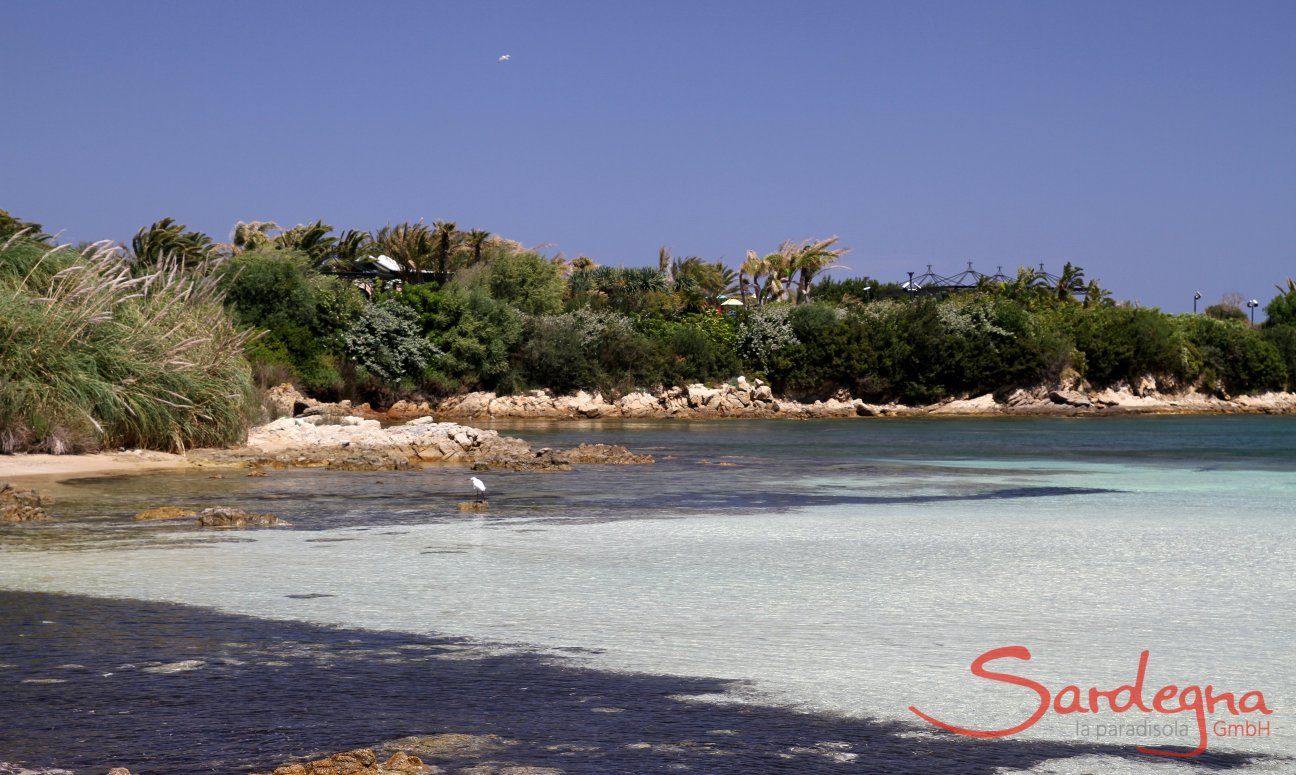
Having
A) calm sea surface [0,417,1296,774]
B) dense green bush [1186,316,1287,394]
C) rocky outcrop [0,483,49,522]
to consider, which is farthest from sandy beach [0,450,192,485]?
dense green bush [1186,316,1287,394]

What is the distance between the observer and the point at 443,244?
74.4 m

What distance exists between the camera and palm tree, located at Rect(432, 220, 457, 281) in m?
74.4

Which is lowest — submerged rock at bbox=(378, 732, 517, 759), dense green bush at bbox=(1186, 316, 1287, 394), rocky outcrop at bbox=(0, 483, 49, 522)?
submerged rock at bbox=(378, 732, 517, 759)

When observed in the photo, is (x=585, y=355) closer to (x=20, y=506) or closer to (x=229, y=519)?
(x=20, y=506)

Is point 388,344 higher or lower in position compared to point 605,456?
higher

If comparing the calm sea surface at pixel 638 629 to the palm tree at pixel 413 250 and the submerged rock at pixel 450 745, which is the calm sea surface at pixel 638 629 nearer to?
the submerged rock at pixel 450 745

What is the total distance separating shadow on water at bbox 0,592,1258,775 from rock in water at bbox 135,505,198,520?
718cm

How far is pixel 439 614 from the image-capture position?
9633mm

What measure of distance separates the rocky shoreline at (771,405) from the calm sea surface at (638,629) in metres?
44.4

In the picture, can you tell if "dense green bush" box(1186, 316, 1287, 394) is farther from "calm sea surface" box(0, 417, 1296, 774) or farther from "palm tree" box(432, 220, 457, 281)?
"calm sea surface" box(0, 417, 1296, 774)

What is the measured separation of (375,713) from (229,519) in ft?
29.3

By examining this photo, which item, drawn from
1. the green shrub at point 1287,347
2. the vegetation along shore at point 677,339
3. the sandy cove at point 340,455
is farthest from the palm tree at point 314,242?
the green shrub at point 1287,347

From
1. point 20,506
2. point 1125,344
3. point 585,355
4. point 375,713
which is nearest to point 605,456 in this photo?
point 20,506

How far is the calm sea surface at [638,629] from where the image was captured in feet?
20.7
